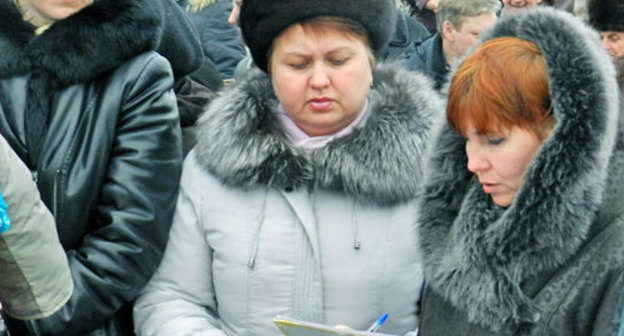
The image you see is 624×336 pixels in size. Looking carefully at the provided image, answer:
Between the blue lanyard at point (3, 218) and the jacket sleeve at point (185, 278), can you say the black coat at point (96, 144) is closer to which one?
the jacket sleeve at point (185, 278)

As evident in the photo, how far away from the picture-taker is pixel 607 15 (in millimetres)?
4102

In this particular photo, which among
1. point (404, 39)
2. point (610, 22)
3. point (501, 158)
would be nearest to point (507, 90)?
point (501, 158)

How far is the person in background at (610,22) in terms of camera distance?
13.1 ft

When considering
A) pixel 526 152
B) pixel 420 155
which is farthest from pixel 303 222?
pixel 526 152

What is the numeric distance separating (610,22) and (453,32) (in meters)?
1.53

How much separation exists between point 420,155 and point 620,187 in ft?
2.34

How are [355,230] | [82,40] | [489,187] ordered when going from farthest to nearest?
[82,40]
[355,230]
[489,187]

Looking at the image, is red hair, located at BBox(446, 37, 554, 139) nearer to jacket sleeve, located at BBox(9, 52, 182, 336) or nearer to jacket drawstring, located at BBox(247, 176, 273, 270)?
jacket drawstring, located at BBox(247, 176, 273, 270)

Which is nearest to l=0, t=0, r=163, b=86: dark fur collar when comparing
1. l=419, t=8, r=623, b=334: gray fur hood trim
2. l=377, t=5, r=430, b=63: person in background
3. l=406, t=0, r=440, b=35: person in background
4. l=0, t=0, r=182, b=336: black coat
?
l=0, t=0, r=182, b=336: black coat

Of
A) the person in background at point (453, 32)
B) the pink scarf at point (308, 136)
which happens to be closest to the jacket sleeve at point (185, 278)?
the pink scarf at point (308, 136)

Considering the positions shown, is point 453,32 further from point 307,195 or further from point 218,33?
point 307,195

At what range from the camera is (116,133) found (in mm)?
2736

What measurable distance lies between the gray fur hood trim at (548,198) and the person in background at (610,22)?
1.95m

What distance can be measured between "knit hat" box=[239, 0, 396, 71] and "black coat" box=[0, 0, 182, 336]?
0.93 ft
